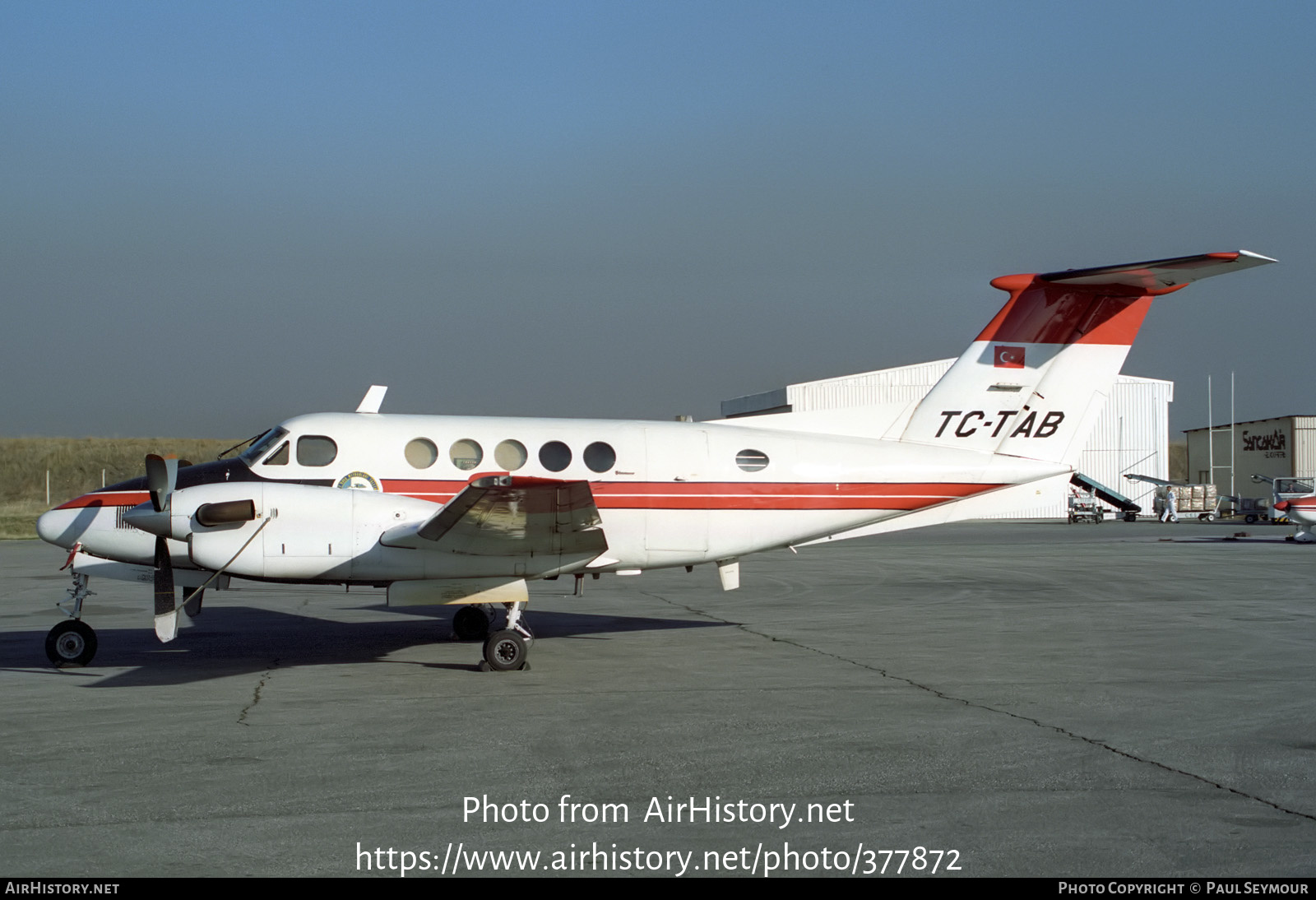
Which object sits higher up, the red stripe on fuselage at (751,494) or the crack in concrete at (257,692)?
the red stripe on fuselage at (751,494)

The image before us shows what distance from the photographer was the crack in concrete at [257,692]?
8.22 m

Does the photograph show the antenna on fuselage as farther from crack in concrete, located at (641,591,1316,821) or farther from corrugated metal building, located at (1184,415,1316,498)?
corrugated metal building, located at (1184,415,1316,498)

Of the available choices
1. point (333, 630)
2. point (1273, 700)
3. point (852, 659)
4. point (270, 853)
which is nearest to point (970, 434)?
point (852, 659)

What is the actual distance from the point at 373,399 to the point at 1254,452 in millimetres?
60555

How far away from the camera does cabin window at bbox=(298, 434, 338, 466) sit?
37.1ft

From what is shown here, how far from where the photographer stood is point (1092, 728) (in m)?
7.76

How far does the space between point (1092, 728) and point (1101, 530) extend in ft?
115

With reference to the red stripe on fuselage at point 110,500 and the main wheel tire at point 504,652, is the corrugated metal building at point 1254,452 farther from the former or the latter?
the red stripe on fuselage at point 110,500

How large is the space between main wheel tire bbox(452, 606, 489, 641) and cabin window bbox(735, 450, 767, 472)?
382cm

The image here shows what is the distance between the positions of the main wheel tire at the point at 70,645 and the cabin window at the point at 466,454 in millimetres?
4007

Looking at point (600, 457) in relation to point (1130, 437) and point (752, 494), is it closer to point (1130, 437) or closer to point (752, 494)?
point (752, 494)

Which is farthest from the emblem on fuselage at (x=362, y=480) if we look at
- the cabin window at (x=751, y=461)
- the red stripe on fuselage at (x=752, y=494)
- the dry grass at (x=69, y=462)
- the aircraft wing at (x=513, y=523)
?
the dry grass at (x=69, y=462)

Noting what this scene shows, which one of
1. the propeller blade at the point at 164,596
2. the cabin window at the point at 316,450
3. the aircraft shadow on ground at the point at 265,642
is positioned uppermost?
the cabin window at the point at 316,450

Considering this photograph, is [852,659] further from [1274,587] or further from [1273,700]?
[1274,587]
